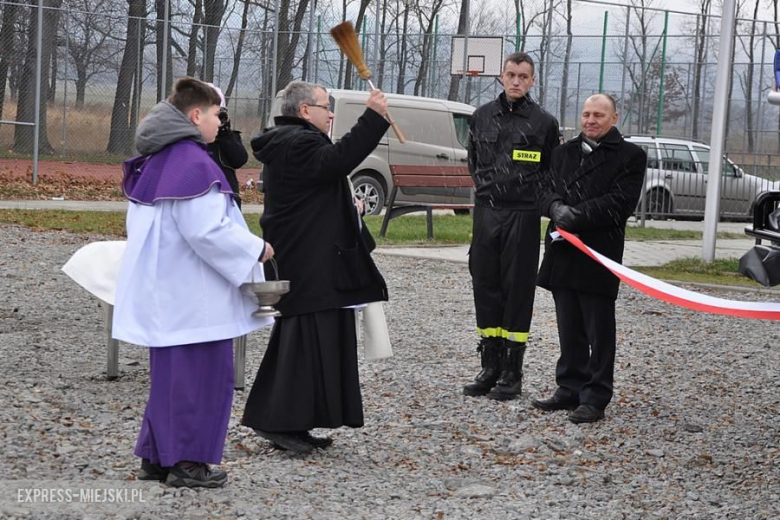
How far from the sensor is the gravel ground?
500 centimetres

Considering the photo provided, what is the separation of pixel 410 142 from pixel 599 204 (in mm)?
14490

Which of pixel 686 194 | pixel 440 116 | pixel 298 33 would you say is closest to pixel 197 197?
pixel 440 116

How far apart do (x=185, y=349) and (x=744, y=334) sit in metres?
6.55

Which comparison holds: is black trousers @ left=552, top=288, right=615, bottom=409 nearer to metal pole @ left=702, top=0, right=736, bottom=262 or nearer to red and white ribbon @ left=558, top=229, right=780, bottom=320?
red and white ribbon @ left=558, top=229, right=780, bottom=320

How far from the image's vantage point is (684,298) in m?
5.98

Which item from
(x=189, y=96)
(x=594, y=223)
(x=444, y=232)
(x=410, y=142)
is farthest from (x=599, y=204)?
(x=410, y=142)

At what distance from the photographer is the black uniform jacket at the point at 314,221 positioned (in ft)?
18.6

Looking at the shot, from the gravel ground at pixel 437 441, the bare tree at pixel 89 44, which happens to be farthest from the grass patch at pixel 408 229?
the bare tree at pixel 89 44

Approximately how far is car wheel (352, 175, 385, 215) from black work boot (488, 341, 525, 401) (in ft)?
41.9

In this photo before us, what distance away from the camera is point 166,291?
4.84 metres

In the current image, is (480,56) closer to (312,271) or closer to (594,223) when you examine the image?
(594,223)

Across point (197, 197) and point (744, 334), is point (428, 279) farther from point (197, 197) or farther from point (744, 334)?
point (197, 197)

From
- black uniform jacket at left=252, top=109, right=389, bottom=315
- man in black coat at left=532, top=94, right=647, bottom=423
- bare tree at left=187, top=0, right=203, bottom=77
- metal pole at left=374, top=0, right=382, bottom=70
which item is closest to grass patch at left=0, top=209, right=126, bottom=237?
bare tree at left=187, top=0, right=203, bottom=77

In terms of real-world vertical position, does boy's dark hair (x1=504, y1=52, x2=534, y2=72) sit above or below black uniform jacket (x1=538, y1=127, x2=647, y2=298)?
above
